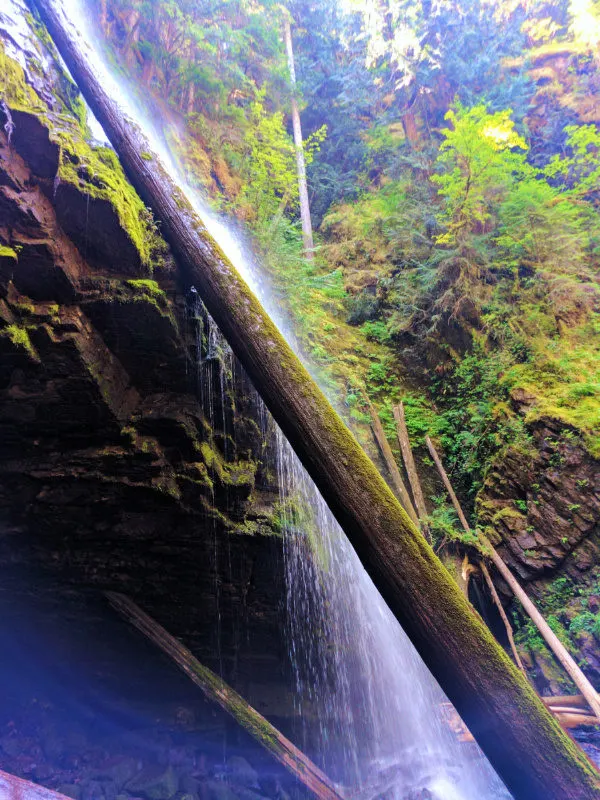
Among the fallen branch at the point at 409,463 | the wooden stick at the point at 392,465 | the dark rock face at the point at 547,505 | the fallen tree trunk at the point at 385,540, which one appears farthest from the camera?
the fallen branch at the point at 409,463

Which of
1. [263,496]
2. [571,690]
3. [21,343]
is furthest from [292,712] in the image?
[21,343]

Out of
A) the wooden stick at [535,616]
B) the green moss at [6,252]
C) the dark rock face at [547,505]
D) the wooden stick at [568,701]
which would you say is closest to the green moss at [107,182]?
the green moss at [6,252]

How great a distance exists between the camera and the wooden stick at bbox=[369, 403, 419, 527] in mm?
5777

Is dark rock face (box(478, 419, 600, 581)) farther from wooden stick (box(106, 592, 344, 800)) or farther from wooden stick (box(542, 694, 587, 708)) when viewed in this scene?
wooden stick (box(106, 592, 344, 800))

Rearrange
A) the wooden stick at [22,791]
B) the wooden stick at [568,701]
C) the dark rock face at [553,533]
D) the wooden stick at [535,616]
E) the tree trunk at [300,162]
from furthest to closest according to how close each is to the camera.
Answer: the tree trunk at [300,162], the dark rock face at [553,533], the wooden stick at [568,701], the wooden stick at [535,616], the wooden stick at [22,791]

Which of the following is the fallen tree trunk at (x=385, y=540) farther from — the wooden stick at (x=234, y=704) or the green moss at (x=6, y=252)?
the wooden stick at (x=234, y=704)

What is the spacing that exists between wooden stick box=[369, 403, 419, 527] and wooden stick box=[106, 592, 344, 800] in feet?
10.6

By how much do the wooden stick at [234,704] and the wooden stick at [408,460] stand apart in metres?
3.35

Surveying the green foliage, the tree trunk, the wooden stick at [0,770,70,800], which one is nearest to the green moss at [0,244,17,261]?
the wooden stick at [0,770,70,800]

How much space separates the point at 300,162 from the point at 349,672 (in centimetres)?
1203

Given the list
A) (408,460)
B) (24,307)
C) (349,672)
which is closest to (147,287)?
(24,307)

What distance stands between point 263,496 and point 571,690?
453 cm

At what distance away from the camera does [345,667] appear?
16.6ft

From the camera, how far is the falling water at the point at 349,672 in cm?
473
